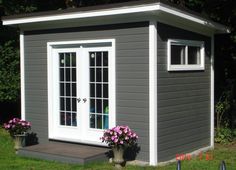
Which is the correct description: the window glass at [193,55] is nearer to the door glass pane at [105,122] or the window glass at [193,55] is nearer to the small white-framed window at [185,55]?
the small white-framed window at [185,55]

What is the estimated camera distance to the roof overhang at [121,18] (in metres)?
8.28

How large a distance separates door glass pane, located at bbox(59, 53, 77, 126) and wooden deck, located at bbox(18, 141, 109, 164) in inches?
23.4

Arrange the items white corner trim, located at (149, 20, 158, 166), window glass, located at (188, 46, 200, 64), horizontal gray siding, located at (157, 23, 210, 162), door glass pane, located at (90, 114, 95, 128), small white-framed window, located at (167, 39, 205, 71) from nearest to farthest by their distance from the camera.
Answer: white corner trim, located at (149, 20, 158, 166)
horizontal gray siding, located at (157, 23, 210, 162)
small white-framed window, located at (167, 39, 205, 71)
door glass pane, located at (90, 114, 95, 128)
window glass, located at (188, 46, 200, 64)

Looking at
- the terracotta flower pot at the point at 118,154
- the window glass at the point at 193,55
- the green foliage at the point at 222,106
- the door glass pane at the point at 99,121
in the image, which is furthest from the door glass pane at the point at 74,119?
the green foliage at the point at 222,106

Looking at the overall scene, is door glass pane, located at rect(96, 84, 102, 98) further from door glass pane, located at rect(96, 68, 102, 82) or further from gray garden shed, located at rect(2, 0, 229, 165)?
door glass pane, located at rect(96, 68, 102, 82)

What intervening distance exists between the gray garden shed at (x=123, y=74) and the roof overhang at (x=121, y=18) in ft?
0.06

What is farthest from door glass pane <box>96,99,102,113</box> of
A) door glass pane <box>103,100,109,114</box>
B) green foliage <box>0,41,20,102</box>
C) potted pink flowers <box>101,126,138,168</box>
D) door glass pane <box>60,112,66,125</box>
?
green foliage <box>0,41,20,102</box>

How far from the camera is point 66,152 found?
9016 mm

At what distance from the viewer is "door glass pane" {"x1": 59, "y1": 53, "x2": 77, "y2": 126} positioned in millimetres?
9852

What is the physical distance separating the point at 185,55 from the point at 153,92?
5.35 ft

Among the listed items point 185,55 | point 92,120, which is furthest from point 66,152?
point 185,55

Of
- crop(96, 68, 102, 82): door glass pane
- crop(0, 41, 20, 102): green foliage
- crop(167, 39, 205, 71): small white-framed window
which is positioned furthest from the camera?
crop(0, 41, 20, 102): green foliage

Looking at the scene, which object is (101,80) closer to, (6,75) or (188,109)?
(188,109)

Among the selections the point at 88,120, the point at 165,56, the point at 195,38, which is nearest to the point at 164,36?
the point at 165,56
